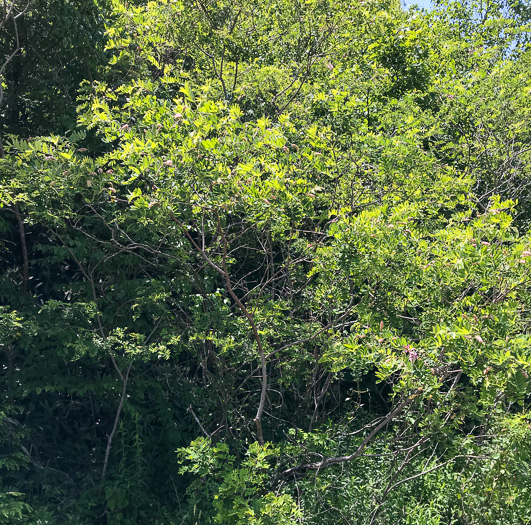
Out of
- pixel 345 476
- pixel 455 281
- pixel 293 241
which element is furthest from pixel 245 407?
pixel 455 281

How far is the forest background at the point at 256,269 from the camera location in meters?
3.18

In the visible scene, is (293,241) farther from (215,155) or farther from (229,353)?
(215,155)

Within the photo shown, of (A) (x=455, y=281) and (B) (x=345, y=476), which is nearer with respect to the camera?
(A) (x=455, y=281)

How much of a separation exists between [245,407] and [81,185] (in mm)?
2539

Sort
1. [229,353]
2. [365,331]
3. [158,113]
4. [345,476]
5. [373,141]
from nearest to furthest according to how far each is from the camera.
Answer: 1. [365,331]
2. [158,113]
3. [373,141]
4. [345,476]
5. [229,353]

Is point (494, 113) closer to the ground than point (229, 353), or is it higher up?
higher up

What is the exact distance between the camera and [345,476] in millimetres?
4344

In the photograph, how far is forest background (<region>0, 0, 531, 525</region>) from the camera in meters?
3.18

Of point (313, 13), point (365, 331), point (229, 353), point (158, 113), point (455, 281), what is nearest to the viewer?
point (455, 281)

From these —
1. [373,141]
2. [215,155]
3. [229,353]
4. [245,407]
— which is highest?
[373,141]

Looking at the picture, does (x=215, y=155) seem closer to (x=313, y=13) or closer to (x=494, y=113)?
(x=313, y=13)

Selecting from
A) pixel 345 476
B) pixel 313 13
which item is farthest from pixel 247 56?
pixel 345 476

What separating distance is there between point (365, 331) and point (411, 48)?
3.75 metres

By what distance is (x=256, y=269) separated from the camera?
4.74m
